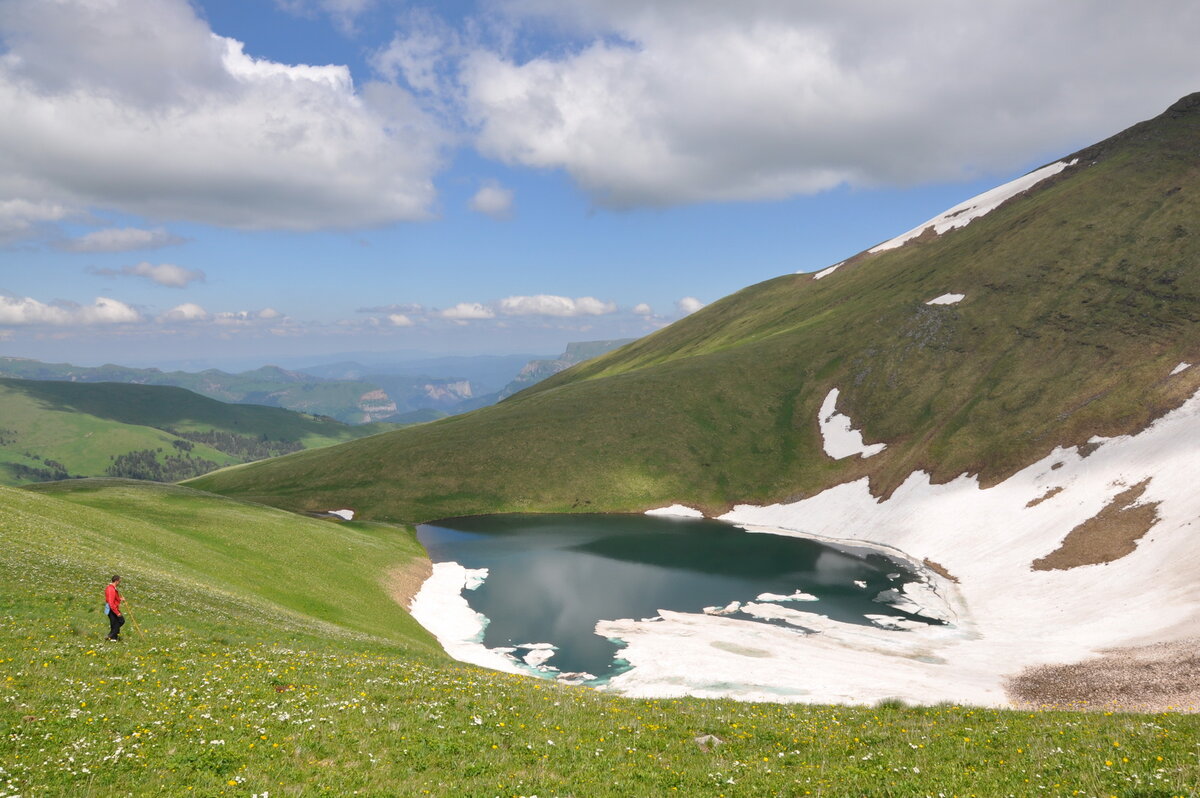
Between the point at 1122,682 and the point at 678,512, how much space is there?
82552 millimetres

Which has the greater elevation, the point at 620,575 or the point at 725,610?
the point at 620,575

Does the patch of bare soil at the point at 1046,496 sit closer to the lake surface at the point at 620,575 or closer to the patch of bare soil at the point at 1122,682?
the lake surface at the point at 620,575

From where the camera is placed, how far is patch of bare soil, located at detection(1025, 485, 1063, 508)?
3137 inches

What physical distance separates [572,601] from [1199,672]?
2086 inches

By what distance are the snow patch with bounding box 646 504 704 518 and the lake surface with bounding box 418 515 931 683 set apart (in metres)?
3.08

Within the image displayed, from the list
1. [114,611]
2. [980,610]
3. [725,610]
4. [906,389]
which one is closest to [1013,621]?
[980,610]

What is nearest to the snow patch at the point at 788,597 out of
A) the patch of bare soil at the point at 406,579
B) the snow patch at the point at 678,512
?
the patch of bare soil at the point at 406,579

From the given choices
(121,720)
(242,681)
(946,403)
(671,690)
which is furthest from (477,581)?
(946,403)

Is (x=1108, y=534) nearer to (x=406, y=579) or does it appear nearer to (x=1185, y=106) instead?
(x=406, y=579)

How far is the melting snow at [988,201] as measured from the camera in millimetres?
179750

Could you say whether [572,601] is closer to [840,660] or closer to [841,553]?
[840,660]

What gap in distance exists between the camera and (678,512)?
12006cm

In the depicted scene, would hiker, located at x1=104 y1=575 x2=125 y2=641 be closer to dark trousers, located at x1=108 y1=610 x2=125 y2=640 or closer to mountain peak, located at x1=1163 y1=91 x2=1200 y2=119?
dark trousers, located at x1=108 y1=610 x2=125 y2=640

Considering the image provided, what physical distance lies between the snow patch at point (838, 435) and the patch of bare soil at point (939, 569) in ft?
121
